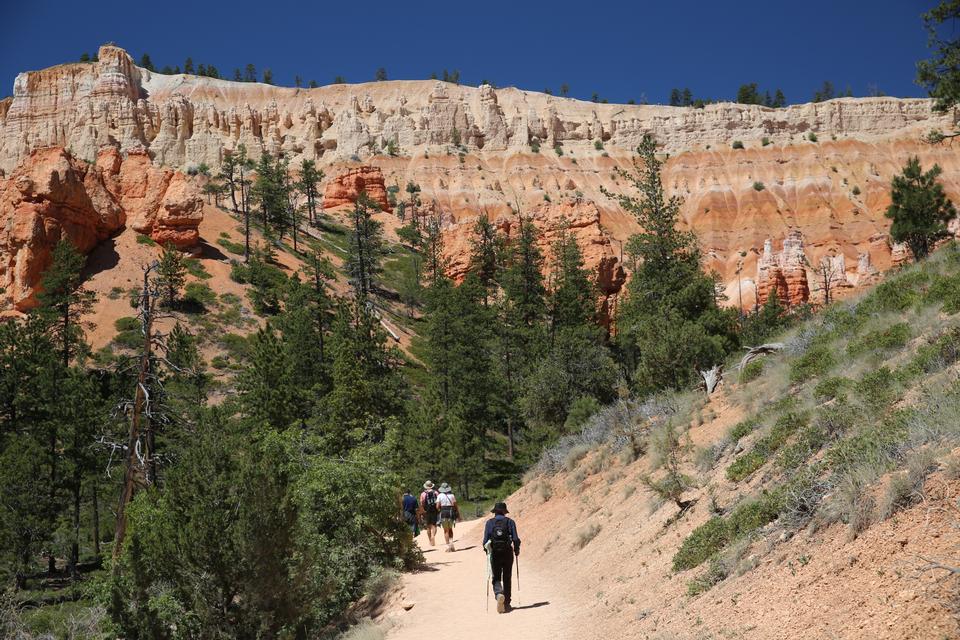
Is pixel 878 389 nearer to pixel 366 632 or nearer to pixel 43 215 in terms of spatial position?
pixel 366 632

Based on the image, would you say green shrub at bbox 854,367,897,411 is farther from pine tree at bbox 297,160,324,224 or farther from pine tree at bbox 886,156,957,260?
pine tree at bbox 297,160,324,224

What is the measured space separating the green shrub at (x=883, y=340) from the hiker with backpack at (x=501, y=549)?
670 centimetres

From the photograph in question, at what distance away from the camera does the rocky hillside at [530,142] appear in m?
90.1

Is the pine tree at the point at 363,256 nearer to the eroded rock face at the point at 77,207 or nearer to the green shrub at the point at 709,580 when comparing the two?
the eroded rock face at the point at 77,207

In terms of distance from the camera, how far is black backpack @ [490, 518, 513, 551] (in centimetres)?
1061

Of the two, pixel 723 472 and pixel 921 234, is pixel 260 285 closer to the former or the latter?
pixel 921 234

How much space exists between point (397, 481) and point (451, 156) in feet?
306

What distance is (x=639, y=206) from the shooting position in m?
37.3

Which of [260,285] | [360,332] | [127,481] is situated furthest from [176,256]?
[127,481]

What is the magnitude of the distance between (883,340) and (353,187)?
287 feet

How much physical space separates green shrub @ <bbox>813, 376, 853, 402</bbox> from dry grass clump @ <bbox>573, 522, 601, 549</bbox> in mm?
4973

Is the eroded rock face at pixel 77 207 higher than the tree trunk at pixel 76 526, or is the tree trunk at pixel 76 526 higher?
the eroded rock face at pixel 77 207

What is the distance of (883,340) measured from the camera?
A: 11.9 metres

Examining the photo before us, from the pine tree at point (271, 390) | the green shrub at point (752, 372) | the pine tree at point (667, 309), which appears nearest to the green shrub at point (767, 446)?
the green shrub at point (752, 372)
